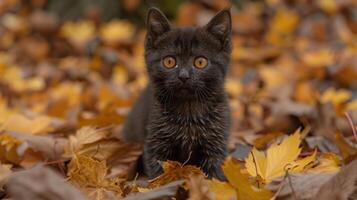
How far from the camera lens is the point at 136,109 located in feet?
12.2

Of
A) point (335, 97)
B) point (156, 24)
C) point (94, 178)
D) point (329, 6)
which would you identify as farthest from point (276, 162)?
point (329, 6)

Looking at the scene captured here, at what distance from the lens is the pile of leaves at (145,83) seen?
2.08 metres

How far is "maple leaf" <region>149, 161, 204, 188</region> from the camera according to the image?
2285 millimetres

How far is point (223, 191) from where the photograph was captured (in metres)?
2.10

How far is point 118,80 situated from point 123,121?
1495mm

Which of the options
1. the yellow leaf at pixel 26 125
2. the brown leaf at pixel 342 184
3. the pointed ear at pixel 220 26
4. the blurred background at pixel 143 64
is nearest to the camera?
the brown leaf at pixel 342 184

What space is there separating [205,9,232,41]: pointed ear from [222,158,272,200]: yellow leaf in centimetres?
105

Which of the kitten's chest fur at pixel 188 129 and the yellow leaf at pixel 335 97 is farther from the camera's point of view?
the yellow leaf at pixel 335 97

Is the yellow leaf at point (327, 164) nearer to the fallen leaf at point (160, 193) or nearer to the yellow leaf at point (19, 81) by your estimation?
the fallen leaf at point (160, 193)

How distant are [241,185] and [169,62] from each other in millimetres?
995

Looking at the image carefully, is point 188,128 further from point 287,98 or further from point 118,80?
point 118,80

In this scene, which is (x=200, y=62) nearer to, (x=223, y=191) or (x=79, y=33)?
(x=223, y=191)

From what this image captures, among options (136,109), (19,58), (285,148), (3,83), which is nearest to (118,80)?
(3,83)

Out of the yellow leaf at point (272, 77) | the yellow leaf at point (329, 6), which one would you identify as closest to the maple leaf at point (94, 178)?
the yellow leaf at point (272, 77)
